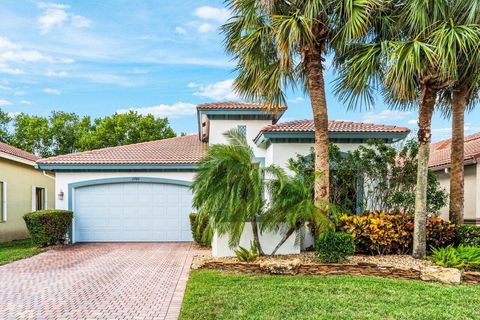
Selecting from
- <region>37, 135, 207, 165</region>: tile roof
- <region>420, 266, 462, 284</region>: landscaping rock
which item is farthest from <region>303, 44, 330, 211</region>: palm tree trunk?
<region>37, 135, 207, 165</region>: tile roof

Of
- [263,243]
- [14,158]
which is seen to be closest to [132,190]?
[14,158]

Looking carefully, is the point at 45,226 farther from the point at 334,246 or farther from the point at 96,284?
the point at 334,246

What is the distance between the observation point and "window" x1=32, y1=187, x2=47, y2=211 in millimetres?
20516

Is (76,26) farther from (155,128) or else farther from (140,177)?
(155,128)

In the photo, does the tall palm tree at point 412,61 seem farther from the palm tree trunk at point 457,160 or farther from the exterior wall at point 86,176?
the exterior wall at point 86,176

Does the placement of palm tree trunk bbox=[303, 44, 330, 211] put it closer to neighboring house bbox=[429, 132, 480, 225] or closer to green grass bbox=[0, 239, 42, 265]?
neighboring house bbox=[429, 132, 480, 225]

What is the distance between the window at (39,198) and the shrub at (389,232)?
16.1 metres

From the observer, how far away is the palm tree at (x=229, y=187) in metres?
10.1

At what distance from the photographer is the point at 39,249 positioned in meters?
14.2

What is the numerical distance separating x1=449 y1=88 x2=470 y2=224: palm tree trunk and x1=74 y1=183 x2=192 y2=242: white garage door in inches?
373

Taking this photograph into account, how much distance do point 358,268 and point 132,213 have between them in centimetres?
993

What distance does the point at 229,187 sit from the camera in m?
10.1

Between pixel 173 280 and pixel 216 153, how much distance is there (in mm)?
3216

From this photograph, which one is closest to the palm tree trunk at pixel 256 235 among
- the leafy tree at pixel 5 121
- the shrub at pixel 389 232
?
the shrub at pixel 389 232
